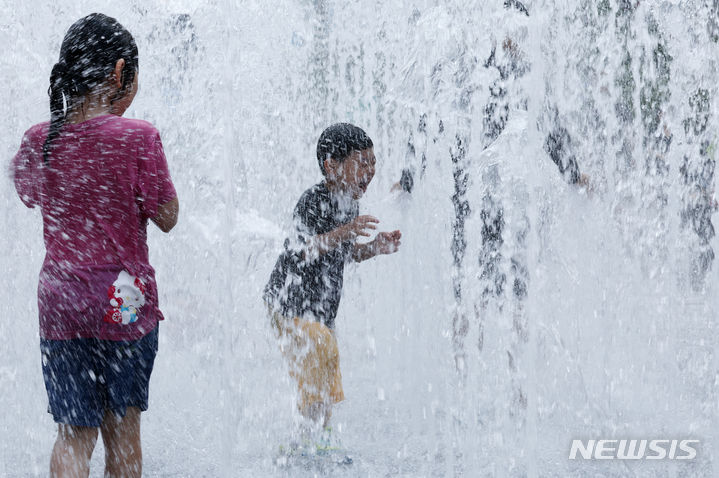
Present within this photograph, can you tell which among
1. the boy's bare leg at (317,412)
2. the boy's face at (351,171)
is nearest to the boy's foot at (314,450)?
the boy's bare leg at (317,412)

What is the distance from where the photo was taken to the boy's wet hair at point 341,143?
2.95 meters

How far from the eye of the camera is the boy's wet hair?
295 centimetres

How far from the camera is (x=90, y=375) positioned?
1.86 m

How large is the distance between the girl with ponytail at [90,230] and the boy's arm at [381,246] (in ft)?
3.72

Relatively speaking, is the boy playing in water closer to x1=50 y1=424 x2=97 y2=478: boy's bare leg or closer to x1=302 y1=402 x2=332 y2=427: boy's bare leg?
x1=302 y1=402 x2=332 y2=427: boy's bare leg

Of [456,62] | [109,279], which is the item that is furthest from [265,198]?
[109,279]

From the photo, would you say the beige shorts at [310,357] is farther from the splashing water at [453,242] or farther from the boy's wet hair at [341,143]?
the boy's wet hair at [341,143]

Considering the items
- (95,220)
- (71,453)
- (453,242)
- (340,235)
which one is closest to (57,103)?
(95,220)

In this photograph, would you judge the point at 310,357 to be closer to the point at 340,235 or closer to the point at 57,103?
the point at 340,235

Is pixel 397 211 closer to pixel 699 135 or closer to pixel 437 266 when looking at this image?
pixel 437 266

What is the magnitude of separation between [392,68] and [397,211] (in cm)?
280

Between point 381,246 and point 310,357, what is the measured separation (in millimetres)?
481

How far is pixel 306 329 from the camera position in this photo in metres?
2.85

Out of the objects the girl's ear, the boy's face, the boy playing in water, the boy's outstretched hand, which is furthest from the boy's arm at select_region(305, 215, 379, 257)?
the girl's ear
